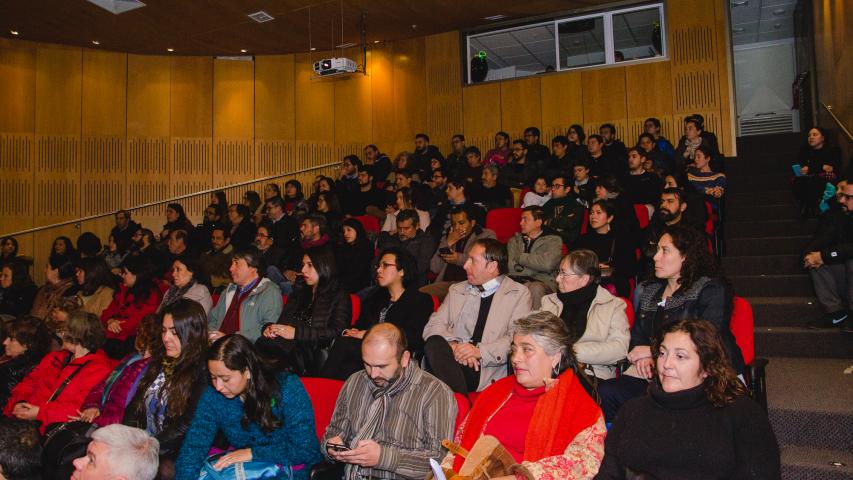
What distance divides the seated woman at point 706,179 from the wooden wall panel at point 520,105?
12.4ft

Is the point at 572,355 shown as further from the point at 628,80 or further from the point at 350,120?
the point at 350,120

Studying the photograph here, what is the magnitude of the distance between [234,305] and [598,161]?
488 centimetres

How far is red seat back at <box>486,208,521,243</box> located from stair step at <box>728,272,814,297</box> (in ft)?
6.60

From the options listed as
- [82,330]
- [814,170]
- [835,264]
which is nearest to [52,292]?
[82,330]

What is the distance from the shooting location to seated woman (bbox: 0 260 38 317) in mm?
6797

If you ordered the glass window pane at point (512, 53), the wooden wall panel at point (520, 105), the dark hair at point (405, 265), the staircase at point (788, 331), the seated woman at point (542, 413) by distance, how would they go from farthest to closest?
the wooden wall panel at point (520, 105) → the glass window pane at point (512, 53) → the dark hair at point (405, 265) → the staircase at point (788, 331) → the seated woman at point (542, 413)

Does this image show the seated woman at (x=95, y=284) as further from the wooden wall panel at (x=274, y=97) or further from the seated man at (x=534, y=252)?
the wooden wall panel at (x=274, y=97)

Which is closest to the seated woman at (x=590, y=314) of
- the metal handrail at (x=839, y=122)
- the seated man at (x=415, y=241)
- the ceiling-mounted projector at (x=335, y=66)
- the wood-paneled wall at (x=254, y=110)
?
the seated man at (x=415, y=241)

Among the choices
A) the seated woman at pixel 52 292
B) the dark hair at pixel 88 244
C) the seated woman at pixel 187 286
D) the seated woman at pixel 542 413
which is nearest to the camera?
the seated woman at pixel 542 413

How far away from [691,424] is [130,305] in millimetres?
4532

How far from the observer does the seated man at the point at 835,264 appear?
4.27 metres

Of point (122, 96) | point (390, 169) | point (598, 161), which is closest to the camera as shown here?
point (598, 161)

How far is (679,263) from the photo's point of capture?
3.27m

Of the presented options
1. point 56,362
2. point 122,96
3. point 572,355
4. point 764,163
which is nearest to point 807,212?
point 764,163
